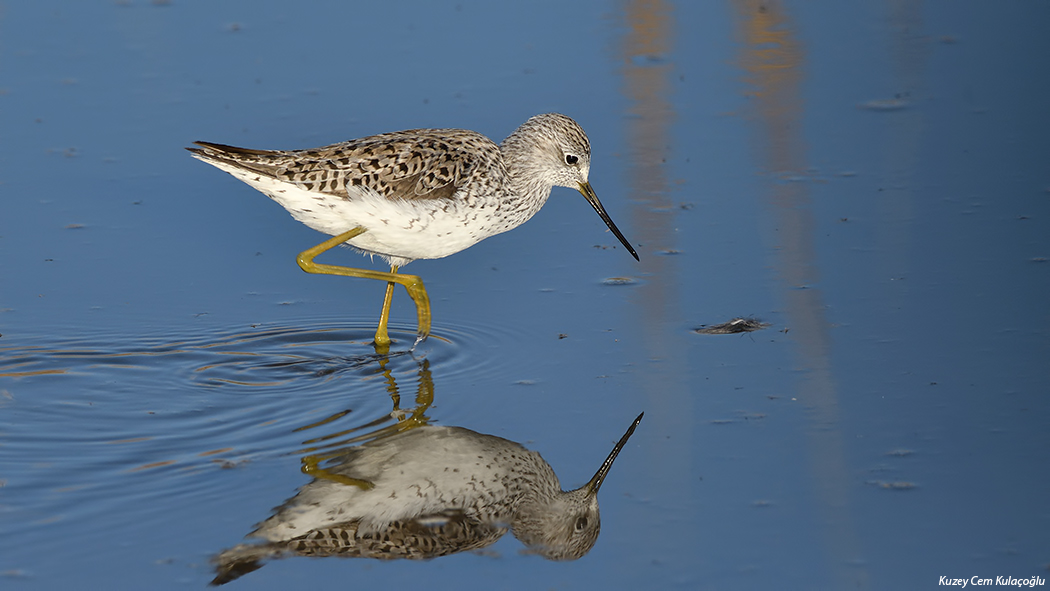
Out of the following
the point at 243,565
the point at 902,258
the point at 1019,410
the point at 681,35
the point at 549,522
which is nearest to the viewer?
the point at 243,565

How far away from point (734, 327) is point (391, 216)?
1.99 metres

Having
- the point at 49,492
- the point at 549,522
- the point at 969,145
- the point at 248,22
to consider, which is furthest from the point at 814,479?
the point at 248,22

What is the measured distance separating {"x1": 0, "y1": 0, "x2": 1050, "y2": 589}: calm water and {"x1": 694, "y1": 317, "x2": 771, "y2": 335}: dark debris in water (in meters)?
0.07

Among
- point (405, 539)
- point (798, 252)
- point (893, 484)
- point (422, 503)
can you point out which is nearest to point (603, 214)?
point (798, 252)

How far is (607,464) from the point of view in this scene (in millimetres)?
5785

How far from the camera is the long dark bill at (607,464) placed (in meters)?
5.62

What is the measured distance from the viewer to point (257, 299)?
7.73 m

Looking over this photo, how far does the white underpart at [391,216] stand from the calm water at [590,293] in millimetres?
532

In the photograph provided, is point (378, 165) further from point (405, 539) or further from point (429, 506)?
point (405, 539)

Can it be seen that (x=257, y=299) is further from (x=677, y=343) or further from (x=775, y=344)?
(x=775, y=344)

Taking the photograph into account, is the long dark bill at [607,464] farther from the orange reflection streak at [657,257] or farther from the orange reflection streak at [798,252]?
the orange reflection streak at [798,252]

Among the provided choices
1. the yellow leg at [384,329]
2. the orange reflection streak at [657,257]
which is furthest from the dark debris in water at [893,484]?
the yellow leg at [384,329]

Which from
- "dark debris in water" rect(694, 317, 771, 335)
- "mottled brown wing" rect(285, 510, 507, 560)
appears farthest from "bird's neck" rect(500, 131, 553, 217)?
"mottled brown wing" rect(285, 510, 507, 560)

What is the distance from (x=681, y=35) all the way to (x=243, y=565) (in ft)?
25.6
